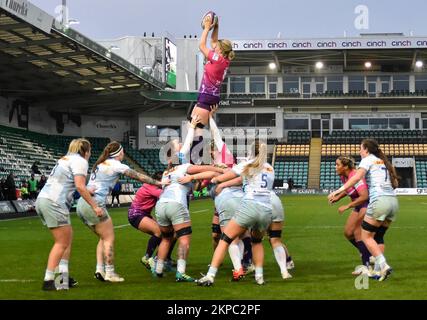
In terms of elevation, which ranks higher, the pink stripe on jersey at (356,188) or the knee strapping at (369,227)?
the pink stripe on jersey at (356,188)

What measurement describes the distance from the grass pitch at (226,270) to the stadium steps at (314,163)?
41680 millimetres

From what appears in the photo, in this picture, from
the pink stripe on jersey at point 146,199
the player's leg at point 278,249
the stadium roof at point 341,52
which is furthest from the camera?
the stadium roof at point 341,52

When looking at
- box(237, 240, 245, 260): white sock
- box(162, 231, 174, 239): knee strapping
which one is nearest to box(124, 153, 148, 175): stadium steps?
box(237, 240, 245, 260): white sock

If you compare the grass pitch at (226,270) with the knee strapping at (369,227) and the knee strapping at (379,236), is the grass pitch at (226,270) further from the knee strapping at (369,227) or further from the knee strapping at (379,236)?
the knee strapping at (369,227)

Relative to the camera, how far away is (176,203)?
997 cm

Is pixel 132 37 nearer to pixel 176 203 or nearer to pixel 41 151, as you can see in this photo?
pixel 41 151

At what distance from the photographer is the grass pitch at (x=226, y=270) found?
871cm

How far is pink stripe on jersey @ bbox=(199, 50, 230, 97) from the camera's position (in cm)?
952

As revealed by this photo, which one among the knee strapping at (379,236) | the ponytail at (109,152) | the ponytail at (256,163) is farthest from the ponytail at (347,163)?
the ponytail at (109,152)

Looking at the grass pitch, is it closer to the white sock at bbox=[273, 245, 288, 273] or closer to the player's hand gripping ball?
the white sock at bbox=[273, 245, 288, 273]

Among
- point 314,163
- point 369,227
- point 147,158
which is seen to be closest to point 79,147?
point 369,227

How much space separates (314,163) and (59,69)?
30794 mm

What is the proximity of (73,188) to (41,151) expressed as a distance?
4220 cm

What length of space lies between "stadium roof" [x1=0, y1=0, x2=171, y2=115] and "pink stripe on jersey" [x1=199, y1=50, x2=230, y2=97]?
19317mm
